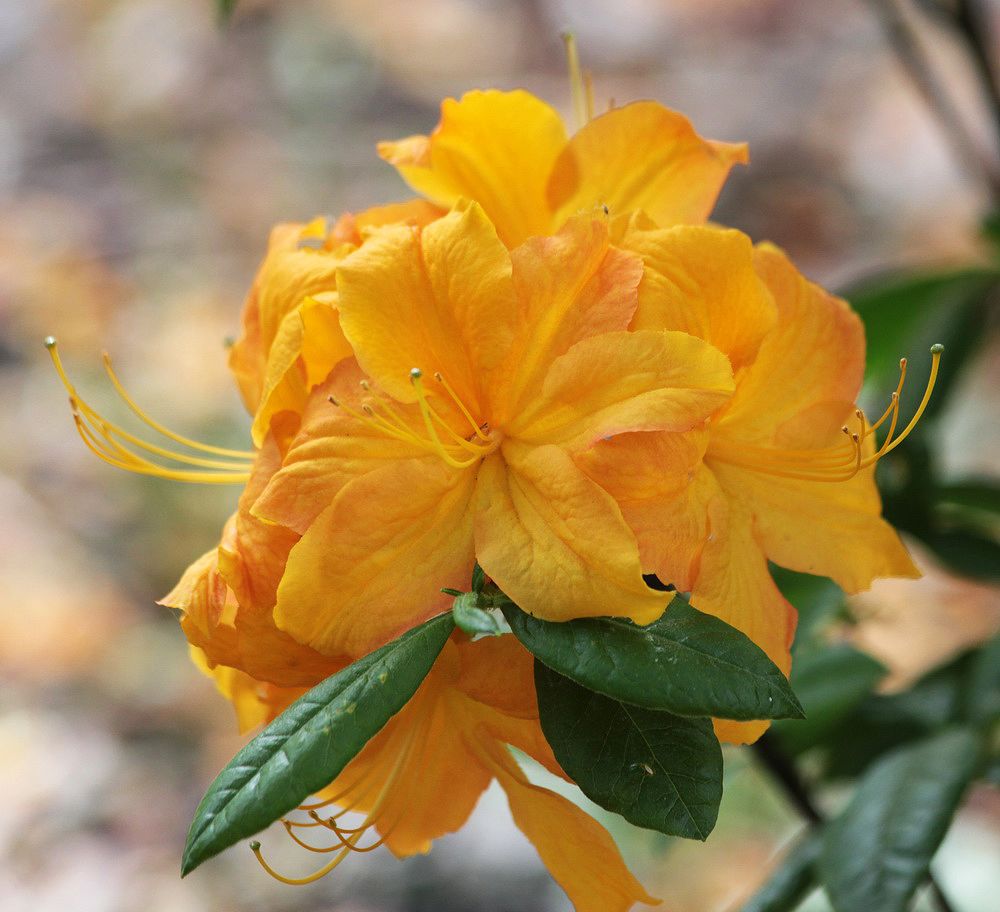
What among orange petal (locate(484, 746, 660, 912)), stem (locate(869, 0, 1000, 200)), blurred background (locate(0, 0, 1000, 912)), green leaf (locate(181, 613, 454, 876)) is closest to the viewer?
green leaf (locate(181, 613, 454, 876))

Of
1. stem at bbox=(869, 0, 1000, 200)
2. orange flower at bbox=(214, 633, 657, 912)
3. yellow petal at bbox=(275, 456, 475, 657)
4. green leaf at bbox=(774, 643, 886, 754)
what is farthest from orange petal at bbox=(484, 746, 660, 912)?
stem at bbox=(869, 0, 1000, 200)

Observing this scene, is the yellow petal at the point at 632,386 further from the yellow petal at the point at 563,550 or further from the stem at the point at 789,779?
the stem at the point at 789,779

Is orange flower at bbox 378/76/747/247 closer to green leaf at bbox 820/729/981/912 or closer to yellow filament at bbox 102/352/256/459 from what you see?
yellow filament at bbox 102/352/256/459

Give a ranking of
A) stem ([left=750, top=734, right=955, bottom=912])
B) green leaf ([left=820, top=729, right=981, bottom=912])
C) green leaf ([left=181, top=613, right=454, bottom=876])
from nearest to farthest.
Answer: green leaf ([left=181, top=613, right=454, bottom=876]) → green leaf ([left=820, top=729, right=981, bottom=912]) → stem ([left=750, top=734, right=955, bottom=912])

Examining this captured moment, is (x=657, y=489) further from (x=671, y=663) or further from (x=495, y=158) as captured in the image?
(x=495, y=158)

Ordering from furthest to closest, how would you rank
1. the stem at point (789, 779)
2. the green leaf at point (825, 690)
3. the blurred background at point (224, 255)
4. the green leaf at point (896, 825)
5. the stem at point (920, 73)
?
1. the blurred background at point (224, 255)
2. the stem at point (920, 73)
3. the green leaf at point (825, 690)
4. the stem at point (789, 779)
5. the green leaf at point (896, 825)

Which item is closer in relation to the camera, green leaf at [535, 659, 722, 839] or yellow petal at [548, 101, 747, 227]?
green leaf at [535, 659, 722, 839]

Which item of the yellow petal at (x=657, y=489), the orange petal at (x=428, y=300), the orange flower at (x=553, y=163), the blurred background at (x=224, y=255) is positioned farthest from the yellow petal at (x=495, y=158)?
the blurred background at (x=224, y=255)
